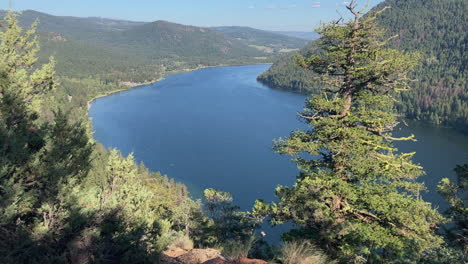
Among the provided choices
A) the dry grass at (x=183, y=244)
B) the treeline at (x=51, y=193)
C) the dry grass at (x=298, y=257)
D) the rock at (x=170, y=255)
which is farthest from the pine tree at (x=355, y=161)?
the treeline at (x=51, y=193)

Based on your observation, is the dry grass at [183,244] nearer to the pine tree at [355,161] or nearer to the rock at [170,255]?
the rock at [170,255]

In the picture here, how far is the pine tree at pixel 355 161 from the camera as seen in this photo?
12.2 metres

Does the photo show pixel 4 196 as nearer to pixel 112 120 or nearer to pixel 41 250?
pixel 41 250

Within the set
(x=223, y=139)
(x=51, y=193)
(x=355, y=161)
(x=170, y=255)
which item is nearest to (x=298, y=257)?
(x=355, y=161)

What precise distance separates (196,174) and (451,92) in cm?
11520

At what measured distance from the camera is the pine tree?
40.2 feet

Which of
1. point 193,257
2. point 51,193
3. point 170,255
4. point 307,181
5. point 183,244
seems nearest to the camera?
point 307,181

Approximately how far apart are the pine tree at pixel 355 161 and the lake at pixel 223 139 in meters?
45.2

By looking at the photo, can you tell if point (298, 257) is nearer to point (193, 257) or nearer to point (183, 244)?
point (193, 257)

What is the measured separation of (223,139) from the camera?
9862 centimetres

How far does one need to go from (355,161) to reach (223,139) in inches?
3402

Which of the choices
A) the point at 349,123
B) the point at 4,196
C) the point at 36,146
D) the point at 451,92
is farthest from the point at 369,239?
the point at 451,92

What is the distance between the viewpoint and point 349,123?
13172 millimetres

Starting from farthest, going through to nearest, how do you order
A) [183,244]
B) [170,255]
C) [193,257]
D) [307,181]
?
[183,244], [170,255], [193,257], [307,181]
